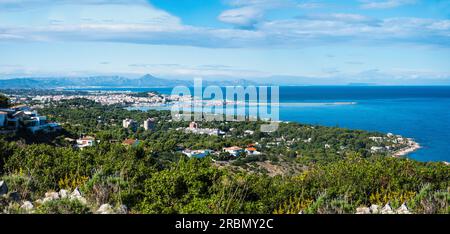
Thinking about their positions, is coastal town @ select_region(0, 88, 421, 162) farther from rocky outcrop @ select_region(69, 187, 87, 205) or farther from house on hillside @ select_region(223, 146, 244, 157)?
rocky outcrop @ select_region(69, 187, 87, 205)

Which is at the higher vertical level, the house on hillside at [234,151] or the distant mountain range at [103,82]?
the distant mountain range at [103,82]

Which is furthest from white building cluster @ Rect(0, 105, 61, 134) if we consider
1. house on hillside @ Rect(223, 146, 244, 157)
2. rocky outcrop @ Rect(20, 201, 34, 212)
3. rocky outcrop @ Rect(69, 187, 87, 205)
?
rocky outcrop @ Rect(20, 201, 34, 212)

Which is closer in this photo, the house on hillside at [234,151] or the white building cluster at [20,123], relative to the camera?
the white building cluster at [20,123]

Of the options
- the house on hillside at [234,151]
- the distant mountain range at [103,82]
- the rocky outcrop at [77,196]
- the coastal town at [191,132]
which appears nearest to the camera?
the rocky outcrop at [77,196]

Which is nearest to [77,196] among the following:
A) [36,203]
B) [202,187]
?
[36,203]

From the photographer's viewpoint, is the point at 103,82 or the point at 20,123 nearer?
the point at 20,123

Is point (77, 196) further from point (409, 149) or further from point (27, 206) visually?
point (409, 149)

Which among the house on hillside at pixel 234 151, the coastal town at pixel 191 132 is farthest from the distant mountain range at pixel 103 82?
the house on hillside at pixel 234 151

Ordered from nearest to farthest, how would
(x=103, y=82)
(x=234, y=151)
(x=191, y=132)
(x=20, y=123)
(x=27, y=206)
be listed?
(x=27, y=206), (x=20, y=123), (x=234, y=151), (x=191, y=132), (x=103, y=82)

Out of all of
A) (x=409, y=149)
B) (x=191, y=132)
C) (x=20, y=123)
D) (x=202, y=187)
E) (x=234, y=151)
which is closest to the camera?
(x=202, y=187)

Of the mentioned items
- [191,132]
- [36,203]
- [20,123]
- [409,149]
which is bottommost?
[409,149]

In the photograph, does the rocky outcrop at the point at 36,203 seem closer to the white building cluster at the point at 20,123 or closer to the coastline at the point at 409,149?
the white building cluster at the point at 20,123
